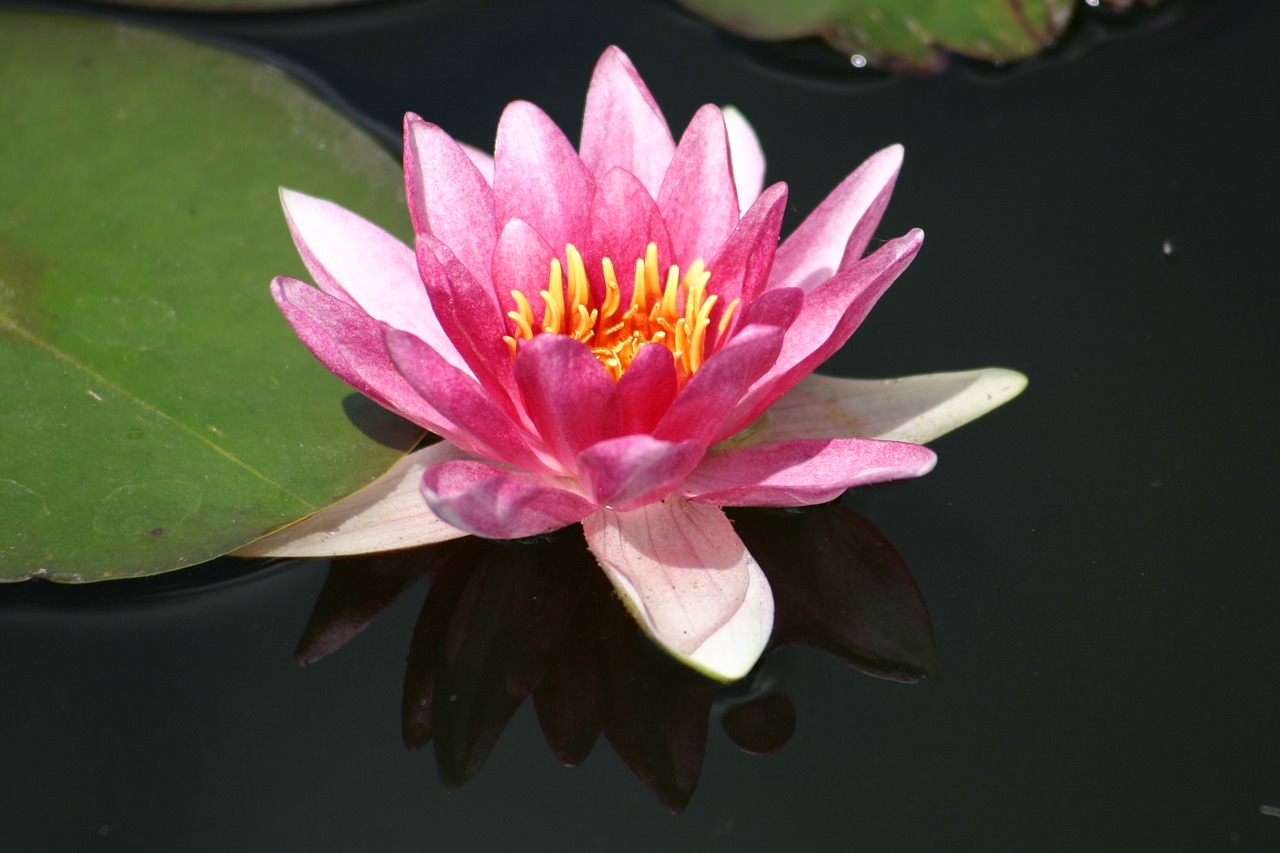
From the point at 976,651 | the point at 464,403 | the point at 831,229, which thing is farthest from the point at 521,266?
the point at 976,651

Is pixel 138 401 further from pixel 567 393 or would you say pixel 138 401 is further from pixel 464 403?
pixel 567 393

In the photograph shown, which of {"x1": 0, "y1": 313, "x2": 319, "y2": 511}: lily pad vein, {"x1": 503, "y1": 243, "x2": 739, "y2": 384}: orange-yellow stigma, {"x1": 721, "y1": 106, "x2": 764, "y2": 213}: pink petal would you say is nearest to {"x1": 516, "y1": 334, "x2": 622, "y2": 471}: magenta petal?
{"x1": 503, "y1": 243, "x2": 739, "y2": 384}: orange-yellow stigma

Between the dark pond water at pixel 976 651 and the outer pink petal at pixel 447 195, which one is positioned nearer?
the dark pond water at pixel 976 651

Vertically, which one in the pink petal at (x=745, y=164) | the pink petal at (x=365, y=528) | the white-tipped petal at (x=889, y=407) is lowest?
the pink petal at (x=365, y=528)

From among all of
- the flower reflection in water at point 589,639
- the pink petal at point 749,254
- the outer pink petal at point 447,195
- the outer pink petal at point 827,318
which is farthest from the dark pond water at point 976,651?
the outer pink petal at point 447,195

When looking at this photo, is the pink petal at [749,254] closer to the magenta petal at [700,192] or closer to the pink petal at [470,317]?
the magenta petal at [700,192]

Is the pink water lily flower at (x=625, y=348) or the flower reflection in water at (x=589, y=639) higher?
the pink water lily flower at (x=625, y=348)

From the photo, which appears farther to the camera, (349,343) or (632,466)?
(349,343)
